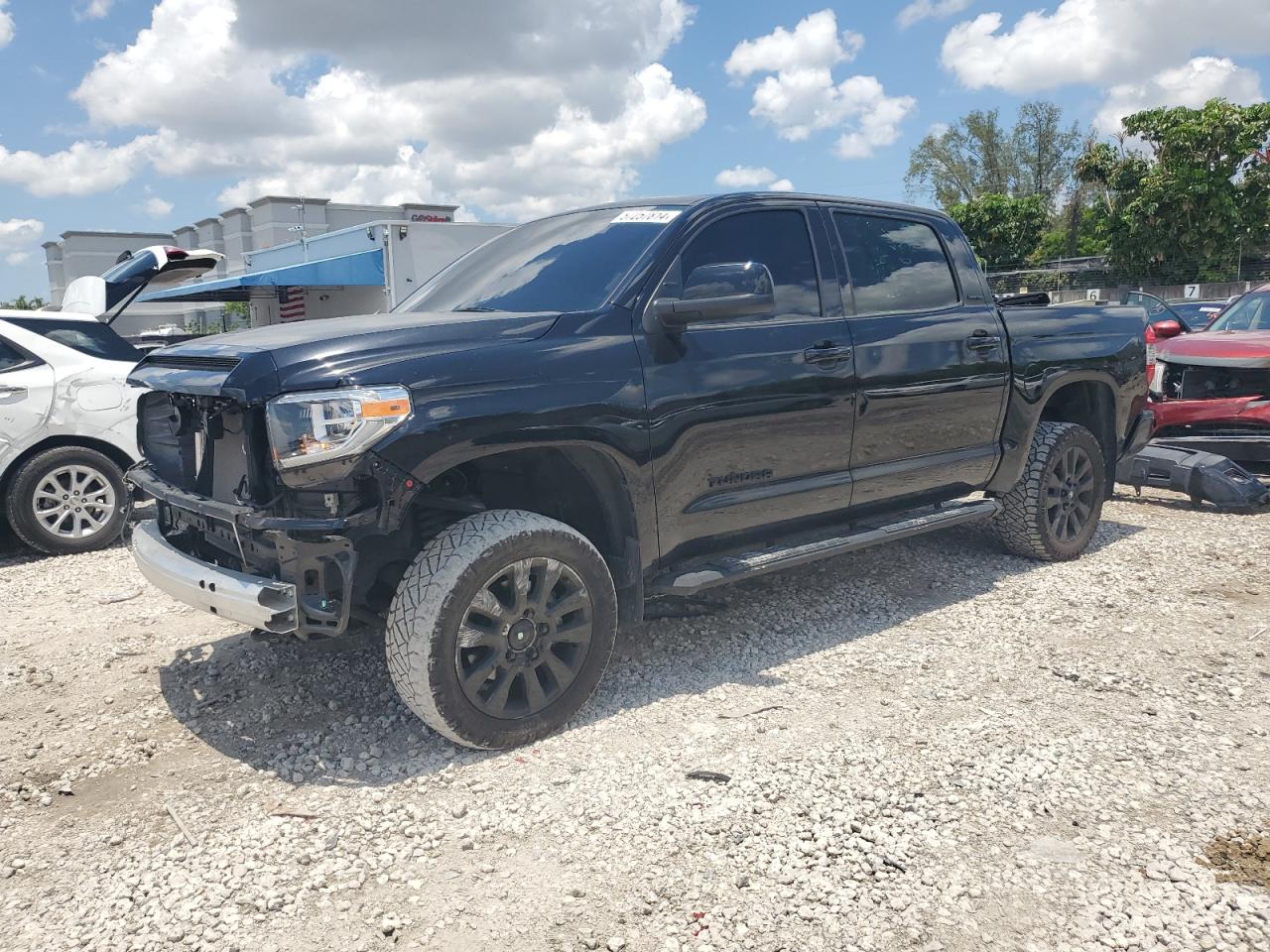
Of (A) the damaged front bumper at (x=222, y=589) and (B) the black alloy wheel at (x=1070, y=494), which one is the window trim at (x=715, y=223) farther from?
(B) the black alloy wheel at (x=1070, y=494)

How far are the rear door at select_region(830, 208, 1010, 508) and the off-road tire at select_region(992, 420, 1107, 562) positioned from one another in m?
0.37

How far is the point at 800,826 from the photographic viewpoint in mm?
2807

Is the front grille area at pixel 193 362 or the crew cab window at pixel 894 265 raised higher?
the crew cab window at pixel 894 265

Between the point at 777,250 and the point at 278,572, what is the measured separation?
7.95ft

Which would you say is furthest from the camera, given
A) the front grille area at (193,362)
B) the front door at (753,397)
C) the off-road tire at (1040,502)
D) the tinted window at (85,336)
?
the tinted window at (85,336)

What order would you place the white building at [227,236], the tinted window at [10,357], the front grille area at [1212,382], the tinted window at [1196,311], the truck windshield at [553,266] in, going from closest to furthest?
1. the truck windshield at [553,266]
2. the tinted window at [10,357]
3. the front grille area at [1212,382]
4. the tinted window at [1196,311]
5. the white building at [227,236]

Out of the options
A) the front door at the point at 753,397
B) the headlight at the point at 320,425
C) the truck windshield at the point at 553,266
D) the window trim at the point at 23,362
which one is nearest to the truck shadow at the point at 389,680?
the front door at the point at 753,397

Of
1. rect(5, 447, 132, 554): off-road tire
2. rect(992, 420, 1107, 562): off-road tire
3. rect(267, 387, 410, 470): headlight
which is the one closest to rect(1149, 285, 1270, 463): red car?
rect(992, 420, 1107, 562): off-road tire

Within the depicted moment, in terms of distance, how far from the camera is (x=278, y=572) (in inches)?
119

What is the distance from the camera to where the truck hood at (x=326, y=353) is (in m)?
2.93

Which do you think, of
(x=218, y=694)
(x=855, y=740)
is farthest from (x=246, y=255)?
(x=855, y=740)

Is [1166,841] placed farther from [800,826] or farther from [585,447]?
[585,447]

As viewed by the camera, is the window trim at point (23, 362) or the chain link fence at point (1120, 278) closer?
the window trim at point (23, 362)

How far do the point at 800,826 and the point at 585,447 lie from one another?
1424 mm
